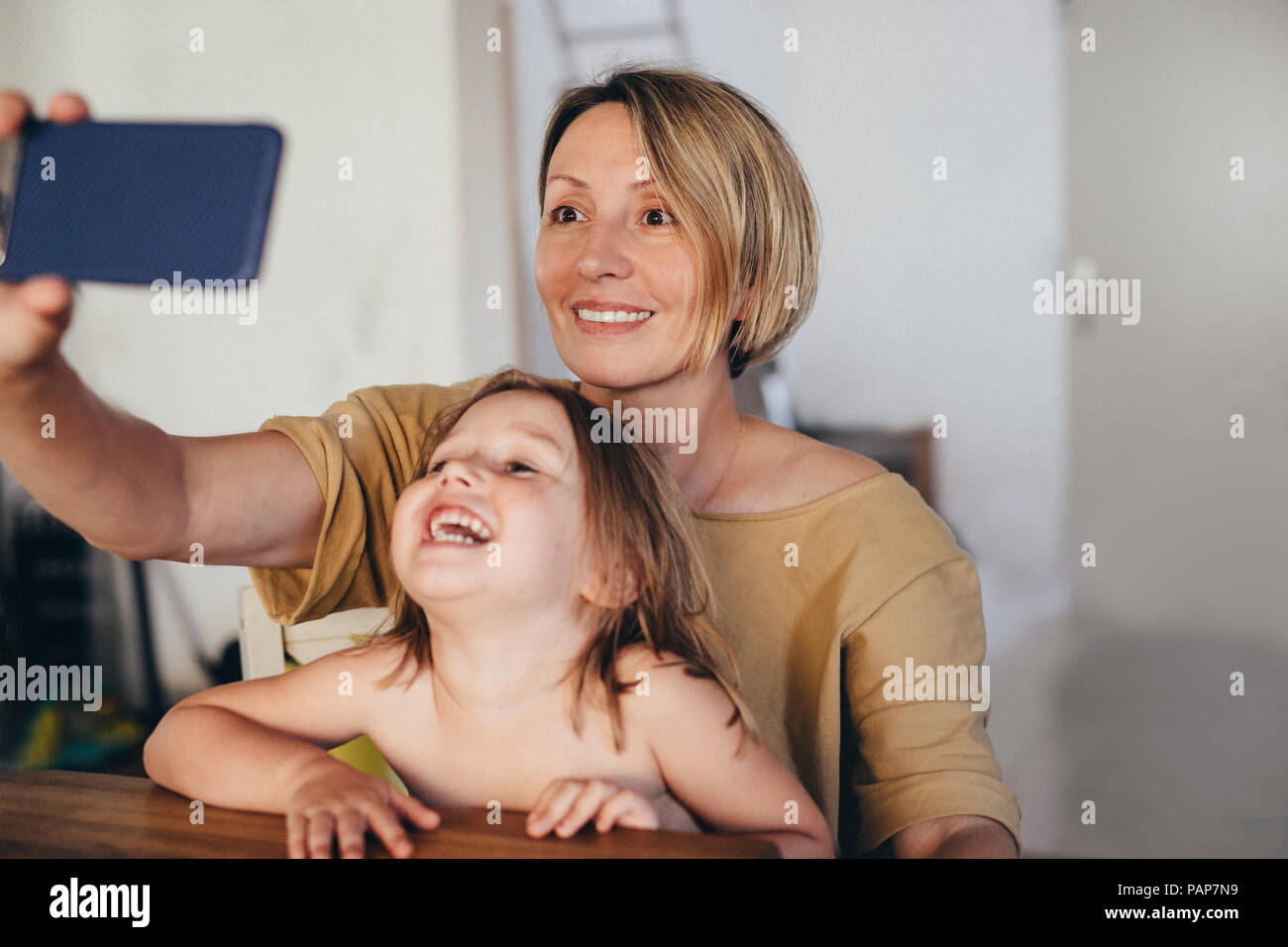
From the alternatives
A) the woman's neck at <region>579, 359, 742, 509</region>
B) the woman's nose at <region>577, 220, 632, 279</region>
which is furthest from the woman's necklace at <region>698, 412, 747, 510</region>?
the woman's nose at <region>577, 220, 632, 279</region>

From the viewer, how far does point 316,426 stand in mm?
1063

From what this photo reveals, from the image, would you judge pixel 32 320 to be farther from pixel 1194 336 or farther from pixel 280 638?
pixel 1194 336

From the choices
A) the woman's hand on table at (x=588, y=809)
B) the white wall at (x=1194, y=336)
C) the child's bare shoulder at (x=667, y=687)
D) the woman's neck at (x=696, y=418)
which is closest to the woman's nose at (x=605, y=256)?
the woman's neck at (x=696, y=418)

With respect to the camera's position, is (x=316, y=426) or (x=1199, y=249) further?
(x=1199, y=249)

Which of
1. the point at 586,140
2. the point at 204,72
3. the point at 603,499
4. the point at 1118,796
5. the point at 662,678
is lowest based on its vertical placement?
the point at 1118,796

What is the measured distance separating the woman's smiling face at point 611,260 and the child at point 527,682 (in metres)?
0.12

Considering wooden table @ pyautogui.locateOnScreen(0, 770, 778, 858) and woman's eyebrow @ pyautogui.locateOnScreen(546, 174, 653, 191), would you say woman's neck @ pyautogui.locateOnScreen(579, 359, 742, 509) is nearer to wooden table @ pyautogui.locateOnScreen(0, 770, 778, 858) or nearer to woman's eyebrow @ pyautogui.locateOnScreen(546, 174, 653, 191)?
woman's eyebrow @ pyautogui.locateOnScreen(546, 174, 653, 191)

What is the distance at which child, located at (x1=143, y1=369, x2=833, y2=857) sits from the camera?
89 cm

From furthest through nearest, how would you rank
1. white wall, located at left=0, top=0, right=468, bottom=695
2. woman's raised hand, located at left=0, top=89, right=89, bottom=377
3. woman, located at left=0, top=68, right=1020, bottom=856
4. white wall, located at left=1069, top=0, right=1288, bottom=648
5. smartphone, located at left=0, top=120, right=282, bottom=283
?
white wall, located at left=0, top=0, right=468, bottom=695 → white wall, located at left=1069, top=0, right=1288, bottom=648 → woman, located at left=0, top=68, right=1020, bottom=856 → smartphone, located at left=0, top=120, right=282, bottom=283 → woman's raised hand, located at left=0, top=89, right=89, bottom=377

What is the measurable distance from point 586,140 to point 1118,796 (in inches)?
38.5

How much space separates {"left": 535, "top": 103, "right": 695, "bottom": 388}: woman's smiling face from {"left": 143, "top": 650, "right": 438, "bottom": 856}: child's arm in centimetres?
38
